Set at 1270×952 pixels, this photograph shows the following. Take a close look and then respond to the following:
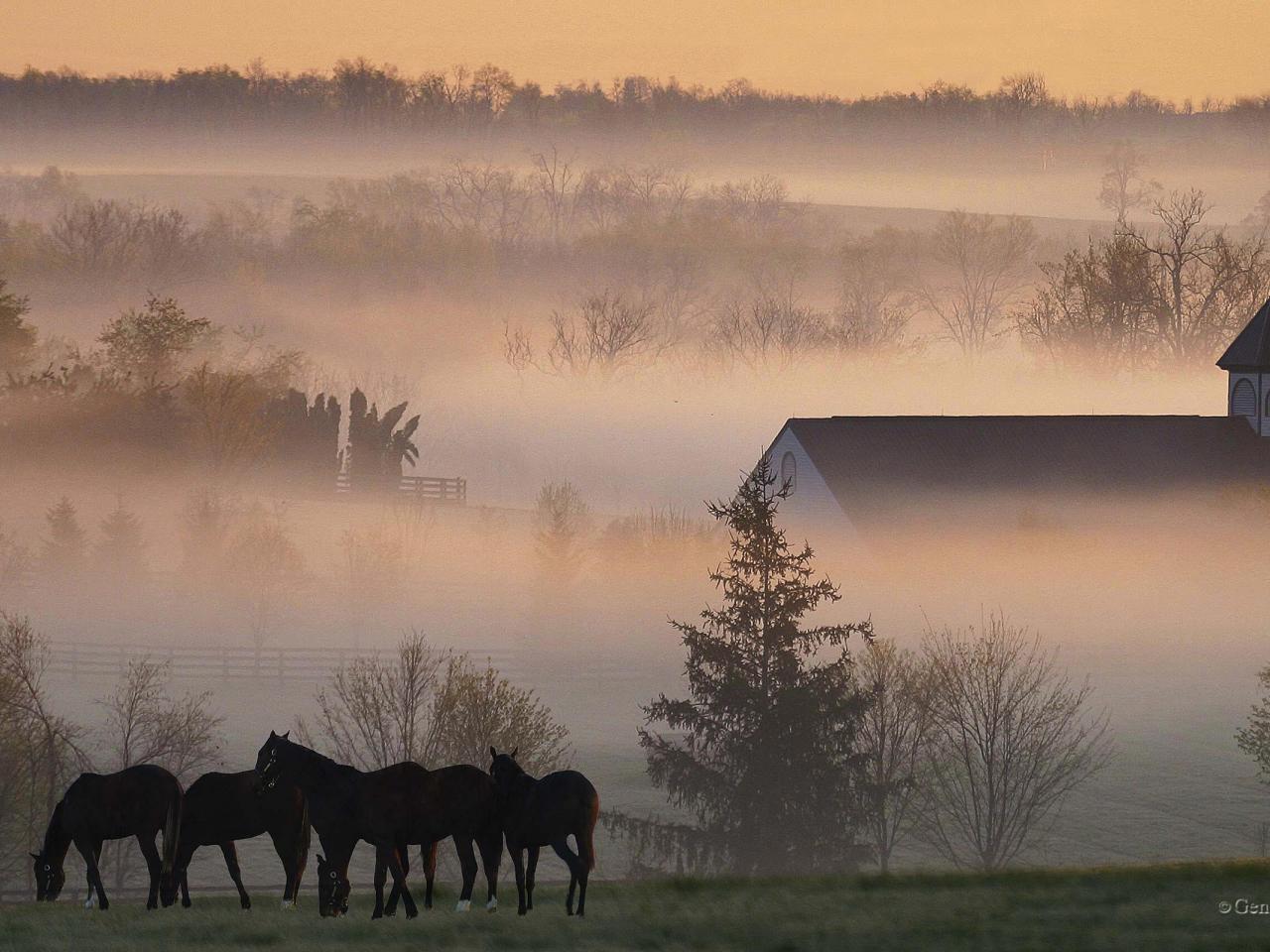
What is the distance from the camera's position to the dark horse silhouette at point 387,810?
2117 cm

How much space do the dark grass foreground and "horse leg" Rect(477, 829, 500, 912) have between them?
24cm

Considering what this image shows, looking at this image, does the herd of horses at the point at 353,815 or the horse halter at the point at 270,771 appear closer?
the herd of horses at the point at 353,815

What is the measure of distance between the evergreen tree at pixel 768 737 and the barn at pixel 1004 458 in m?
26.0

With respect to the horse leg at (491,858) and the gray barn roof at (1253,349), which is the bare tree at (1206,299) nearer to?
the gray barn roof at (1253,349)

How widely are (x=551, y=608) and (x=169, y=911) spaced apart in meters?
81.5

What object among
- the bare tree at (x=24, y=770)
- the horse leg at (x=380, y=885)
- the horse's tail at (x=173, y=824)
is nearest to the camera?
the horse leg at (x=380, y=885)

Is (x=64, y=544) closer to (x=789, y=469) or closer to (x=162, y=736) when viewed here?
(x=789, y=469)

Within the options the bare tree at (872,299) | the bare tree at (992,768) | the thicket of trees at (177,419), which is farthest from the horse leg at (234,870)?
the bare tree at (872,299)

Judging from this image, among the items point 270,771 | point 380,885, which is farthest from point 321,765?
point 380,885

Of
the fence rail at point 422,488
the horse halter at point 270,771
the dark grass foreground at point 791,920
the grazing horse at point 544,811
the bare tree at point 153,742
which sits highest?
the fence rail at point 422,488

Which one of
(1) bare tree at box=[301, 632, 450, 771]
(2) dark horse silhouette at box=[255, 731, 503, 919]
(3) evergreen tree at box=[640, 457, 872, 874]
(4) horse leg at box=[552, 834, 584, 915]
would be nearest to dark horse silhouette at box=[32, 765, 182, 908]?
(2) dark horse silhouette at box=[255, 731, 503, 919]

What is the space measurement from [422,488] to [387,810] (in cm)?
9631

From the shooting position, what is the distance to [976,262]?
590 feet

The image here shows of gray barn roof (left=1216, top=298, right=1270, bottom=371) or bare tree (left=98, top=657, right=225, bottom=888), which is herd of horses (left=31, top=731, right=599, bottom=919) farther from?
gray barn roof (left=1216, top=298, right=1270, bottom=371)
